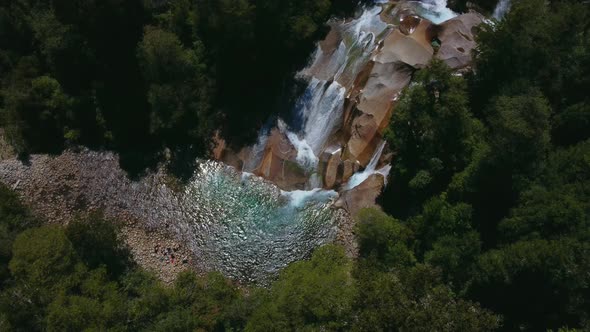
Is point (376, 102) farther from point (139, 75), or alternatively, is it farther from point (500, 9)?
point (139, 75)

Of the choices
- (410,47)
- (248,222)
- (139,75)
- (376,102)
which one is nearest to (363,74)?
(376,102)

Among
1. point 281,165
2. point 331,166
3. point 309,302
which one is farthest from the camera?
point 281,165

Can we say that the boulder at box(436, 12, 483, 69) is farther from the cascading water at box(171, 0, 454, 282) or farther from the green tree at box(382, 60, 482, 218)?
the green tree at box(382, 60, 482, 218)

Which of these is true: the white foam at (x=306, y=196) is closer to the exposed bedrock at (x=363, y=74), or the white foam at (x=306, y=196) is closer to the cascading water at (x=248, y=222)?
the cascading water at (x=248, y=222)

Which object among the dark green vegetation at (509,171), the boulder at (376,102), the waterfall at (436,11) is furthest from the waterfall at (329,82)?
the dark green vegetation at (509,171)

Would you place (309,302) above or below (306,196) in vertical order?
above

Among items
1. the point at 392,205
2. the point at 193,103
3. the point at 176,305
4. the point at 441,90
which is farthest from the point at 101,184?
the point at 441,90
